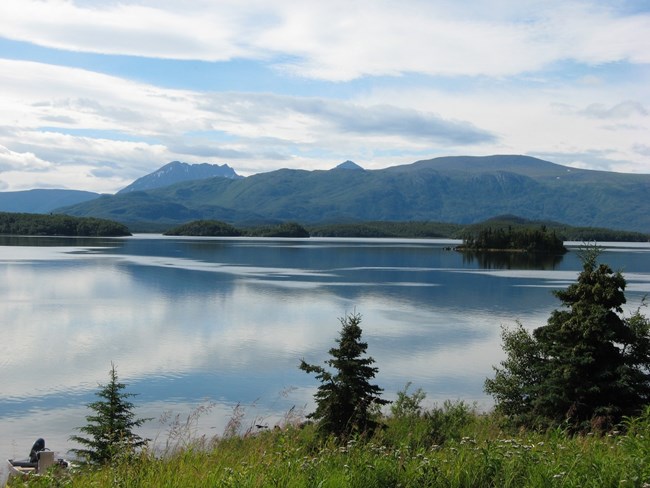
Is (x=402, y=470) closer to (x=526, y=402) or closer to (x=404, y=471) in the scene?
(x=404, y=471)

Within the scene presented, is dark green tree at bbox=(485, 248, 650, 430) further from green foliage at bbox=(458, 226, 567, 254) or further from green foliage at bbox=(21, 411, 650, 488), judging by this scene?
green foliage at bbox=(458, 226, 567, 254)

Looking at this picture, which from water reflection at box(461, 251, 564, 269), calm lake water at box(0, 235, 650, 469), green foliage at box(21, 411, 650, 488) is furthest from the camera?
water reflection at box(461, 251, 564, 269)

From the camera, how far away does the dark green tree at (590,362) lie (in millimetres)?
19891

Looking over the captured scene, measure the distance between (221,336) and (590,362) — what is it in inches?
1194

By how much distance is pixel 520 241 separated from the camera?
190750 millimetres

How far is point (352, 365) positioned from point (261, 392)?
12319mm

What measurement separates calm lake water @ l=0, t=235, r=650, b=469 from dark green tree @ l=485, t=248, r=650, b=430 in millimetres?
4796

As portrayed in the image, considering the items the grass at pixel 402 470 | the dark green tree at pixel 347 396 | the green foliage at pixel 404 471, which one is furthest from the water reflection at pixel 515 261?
the green foliage at pixel 404 471

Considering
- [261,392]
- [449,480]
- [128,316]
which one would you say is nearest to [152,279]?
[128,316]

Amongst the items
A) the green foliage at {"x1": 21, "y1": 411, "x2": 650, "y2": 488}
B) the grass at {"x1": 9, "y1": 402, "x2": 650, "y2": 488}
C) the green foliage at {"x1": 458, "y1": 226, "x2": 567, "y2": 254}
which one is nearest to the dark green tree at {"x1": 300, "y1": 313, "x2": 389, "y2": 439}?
the grass at {"x1": 9, "y1": 402, "x2": 650, "y2": 488}

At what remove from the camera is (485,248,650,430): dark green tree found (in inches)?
783

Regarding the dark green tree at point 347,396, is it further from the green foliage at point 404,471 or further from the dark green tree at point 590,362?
the green foliage at point 404,471

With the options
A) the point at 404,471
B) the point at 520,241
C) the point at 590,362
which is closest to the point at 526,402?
the point at 590,362

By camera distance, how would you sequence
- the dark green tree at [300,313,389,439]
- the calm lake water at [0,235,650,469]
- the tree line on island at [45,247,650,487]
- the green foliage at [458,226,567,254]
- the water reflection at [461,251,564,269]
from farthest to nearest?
the green foliage at [458,226,567,254] → the water reflection at [461,251,564,269] → the calm lake water at [0,235,650,469] → the dark green tree at [300,313,389,439] → the tree line on island at [45,247,650,487]
